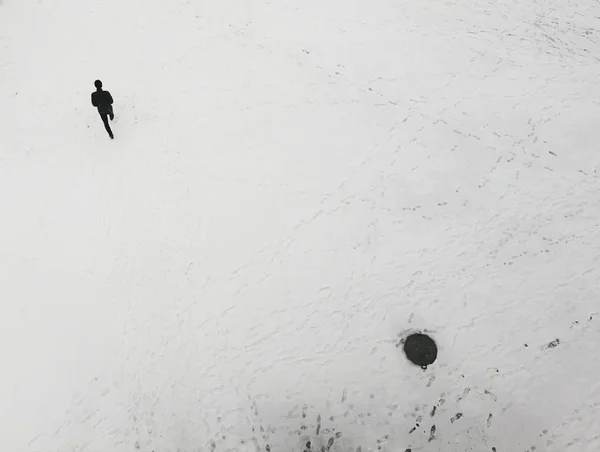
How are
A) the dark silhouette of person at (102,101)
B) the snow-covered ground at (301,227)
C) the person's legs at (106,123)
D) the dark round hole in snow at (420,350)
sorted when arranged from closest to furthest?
the snow-covered ground at (301,227) → the dark round hole in snow at (420,350) → the dark silhouette of person at (102,101) → the person's legs at (106,123)

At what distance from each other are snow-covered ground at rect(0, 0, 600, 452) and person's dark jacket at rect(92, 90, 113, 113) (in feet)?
3.87

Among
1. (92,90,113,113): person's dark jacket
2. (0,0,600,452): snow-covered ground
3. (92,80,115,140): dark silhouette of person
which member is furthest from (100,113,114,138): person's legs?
(0,0,600,452): snow-covered ground

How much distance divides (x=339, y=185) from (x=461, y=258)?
11.9 ft

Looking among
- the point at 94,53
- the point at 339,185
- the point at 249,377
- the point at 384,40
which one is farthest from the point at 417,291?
the point at 94,53

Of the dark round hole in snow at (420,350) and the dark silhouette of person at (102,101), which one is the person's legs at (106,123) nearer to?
the dark silhouette of person at (102,101)

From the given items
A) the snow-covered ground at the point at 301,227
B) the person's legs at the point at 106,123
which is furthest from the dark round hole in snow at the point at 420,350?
the person's legs at the point at 106,123

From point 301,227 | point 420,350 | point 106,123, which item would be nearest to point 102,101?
point 106,123

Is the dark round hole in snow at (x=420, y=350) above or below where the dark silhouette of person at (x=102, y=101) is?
below

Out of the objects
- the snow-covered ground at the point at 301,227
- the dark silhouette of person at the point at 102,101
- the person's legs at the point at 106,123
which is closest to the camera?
the snow-covered ground at the point at 301,227

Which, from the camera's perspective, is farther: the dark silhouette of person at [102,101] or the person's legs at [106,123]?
the person's legs at [106,123]

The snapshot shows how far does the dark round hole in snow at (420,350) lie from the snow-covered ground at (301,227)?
0.83 feet

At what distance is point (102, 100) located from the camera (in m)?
10.7

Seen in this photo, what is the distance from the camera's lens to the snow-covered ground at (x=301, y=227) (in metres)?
7.92

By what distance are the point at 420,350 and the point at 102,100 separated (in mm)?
10111
